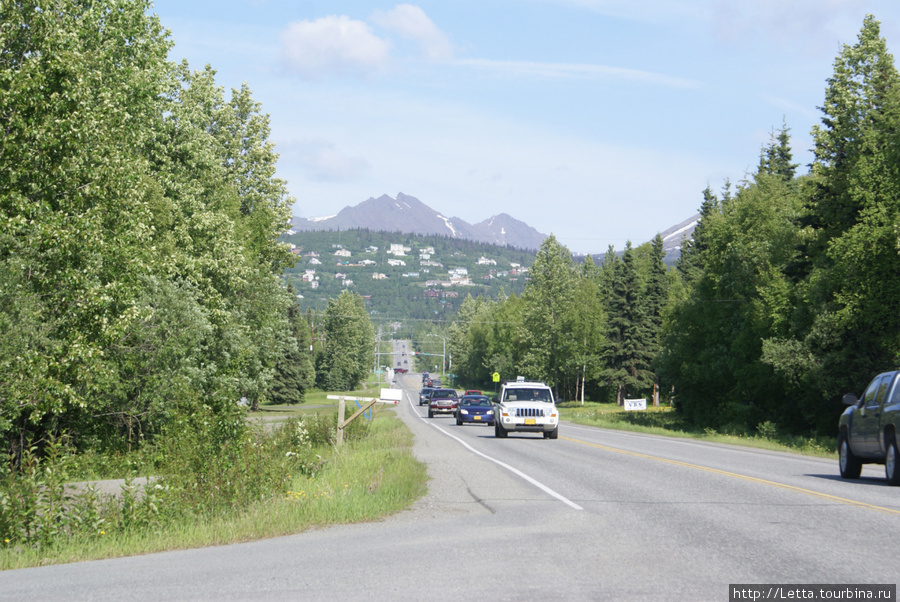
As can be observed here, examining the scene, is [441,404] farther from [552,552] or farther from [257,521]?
[552,552]

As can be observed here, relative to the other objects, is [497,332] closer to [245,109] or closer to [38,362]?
[245,109]

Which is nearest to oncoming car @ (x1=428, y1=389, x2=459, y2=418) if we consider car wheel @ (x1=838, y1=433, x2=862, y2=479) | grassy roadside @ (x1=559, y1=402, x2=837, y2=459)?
grassy roadside @ (x1=559, y1=402, x2=837, y2=459)

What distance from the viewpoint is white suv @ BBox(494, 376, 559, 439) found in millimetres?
29922

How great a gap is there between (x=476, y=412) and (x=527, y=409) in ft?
48.6

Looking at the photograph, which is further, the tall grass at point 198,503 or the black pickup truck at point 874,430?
the black pickup truck at point 874,430

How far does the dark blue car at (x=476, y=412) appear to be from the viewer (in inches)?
1743

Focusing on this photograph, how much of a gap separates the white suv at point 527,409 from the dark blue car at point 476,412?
13724 millimetres

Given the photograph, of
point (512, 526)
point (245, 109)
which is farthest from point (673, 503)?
point (245, 109)

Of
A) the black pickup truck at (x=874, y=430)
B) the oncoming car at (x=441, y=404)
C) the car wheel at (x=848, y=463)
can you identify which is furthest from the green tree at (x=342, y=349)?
the black pickup truck at (x=874, y=430)

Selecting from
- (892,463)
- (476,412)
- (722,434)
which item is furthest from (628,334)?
(892,463)

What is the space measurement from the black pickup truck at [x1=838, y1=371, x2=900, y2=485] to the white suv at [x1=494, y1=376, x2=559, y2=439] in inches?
536

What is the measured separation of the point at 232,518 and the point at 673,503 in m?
6.25

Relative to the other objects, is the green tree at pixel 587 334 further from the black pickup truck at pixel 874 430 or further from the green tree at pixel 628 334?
the black pickup truck at pixel 874 430

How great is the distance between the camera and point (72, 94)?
18.5 meters
